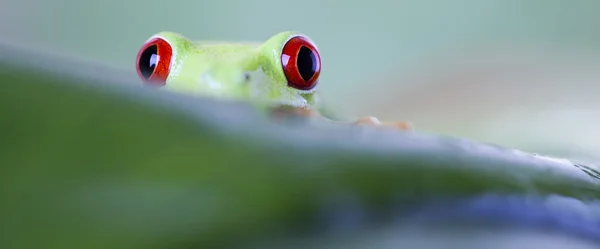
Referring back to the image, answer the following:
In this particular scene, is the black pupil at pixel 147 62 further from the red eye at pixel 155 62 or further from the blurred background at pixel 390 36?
the blurred background at pixel 390 36

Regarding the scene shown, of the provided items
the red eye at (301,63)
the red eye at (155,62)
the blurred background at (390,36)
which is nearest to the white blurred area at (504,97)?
the blurred background at (390,36)

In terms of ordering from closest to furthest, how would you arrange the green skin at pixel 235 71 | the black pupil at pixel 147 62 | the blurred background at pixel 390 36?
the green skin at pixel 235 71 < the black pupil at pixel 147 62 < the blurred background at pixel 390 36

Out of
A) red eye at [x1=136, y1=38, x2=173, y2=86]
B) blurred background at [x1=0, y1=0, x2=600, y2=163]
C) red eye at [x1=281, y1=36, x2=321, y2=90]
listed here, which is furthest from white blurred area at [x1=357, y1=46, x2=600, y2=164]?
red eye at [x1=136, y1=38, x2=173, y2=86]

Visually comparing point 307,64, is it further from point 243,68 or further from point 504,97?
point 504,97

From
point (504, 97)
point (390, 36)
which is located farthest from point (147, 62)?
point (390, 36)

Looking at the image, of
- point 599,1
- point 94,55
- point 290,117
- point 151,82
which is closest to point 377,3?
point 599,1

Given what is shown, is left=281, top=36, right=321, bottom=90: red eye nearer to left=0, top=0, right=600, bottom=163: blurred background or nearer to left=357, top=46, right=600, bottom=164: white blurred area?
left=357, top=46, right=600, bottom=164: white blurred area
